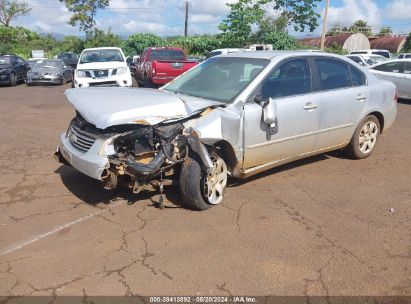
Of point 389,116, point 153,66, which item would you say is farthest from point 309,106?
point 153,66

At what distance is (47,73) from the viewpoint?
18.7 m

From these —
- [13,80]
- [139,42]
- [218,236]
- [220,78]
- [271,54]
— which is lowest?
[218,236]

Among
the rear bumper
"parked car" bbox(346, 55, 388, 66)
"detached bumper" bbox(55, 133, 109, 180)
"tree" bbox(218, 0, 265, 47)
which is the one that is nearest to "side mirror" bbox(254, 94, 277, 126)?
"detached bumper" bbox(55, 133, 109, 180)

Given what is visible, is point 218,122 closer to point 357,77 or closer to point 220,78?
point 220,78

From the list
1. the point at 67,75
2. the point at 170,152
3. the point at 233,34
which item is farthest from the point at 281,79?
the point at 233,34

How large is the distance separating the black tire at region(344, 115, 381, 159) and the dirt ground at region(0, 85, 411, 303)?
1.20 ft

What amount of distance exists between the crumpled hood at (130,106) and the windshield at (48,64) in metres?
15.9

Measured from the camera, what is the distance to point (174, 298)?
2965 mm

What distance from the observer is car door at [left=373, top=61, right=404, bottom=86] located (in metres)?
13.6

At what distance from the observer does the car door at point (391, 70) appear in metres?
13.6

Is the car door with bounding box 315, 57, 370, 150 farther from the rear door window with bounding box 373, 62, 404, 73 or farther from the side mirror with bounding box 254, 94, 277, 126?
the rear door window with bounding box 373, 62, 404, 73

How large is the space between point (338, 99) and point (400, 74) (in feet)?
30.8

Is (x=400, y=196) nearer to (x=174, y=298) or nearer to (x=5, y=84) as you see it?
(x=174, y=298)

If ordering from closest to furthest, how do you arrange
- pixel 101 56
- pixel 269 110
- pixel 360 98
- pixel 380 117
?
pixel 269 110, pixel 360 98, pixel 380 117, pixel 101 56
